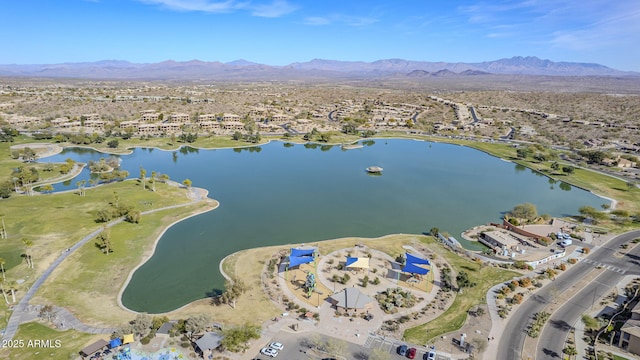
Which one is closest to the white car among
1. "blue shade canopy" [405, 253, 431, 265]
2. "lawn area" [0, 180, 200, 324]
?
"blue shade canopy" [405, 253, 431, 265]

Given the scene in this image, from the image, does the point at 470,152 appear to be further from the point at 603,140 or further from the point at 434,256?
the point at 434,256

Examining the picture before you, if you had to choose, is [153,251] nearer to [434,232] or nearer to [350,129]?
[434,232]

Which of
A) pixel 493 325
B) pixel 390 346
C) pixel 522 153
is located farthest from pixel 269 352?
pixel 522 153

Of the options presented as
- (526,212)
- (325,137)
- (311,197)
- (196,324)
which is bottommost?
(311,197)

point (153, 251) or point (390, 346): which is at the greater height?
point (390, 346)

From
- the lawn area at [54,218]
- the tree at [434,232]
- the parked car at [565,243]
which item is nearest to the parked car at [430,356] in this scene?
the tree at [434,232]

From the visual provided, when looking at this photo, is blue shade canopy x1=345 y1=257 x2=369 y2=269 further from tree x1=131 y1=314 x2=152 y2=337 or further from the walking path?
the walking path

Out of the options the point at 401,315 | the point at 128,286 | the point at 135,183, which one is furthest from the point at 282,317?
the point at 135,183

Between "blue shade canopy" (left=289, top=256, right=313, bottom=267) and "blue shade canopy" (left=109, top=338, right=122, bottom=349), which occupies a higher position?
"blue shade canopy" (left=289, top=256, right=313, bottom=267)
